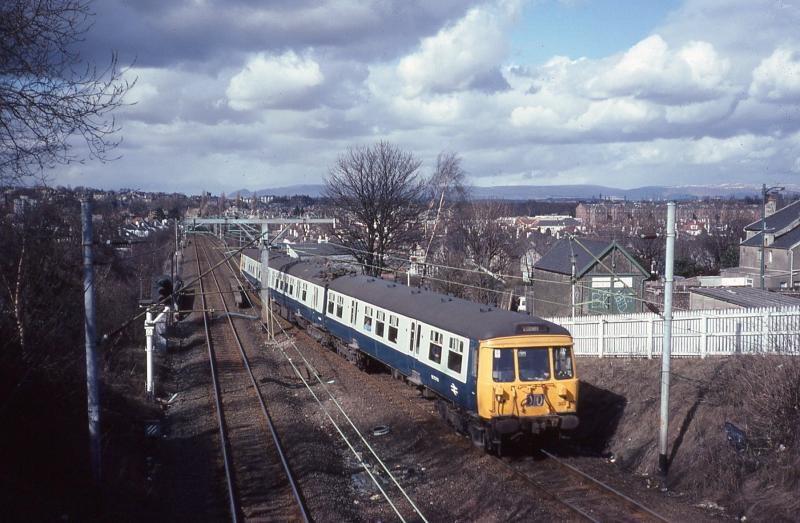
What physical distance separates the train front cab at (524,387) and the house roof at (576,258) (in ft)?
71.9

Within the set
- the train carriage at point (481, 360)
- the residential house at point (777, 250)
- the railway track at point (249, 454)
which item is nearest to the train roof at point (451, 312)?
the train carriage at point (481, 360)

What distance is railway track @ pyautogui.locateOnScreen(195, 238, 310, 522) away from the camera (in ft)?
38.1

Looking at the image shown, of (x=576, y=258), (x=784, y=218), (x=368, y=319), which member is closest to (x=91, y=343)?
(x=368, y=319)

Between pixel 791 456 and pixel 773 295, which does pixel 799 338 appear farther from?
pixel 773 295

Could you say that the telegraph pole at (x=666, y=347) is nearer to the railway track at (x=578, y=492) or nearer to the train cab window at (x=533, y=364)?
the railway track at (x=578, y=492)

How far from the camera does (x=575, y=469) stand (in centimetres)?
1296

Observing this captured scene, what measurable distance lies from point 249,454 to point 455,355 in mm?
4877

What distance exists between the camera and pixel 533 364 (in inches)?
551

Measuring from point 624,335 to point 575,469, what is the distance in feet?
28.3

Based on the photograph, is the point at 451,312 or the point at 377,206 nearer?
the point at 451,312

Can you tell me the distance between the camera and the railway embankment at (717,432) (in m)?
11.1

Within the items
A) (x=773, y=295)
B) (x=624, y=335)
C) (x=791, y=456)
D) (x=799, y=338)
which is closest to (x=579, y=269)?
(x=773, y=295)

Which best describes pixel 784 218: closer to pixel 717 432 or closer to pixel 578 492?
pixel 717 432

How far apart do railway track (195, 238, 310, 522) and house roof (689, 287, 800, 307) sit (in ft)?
52.5
